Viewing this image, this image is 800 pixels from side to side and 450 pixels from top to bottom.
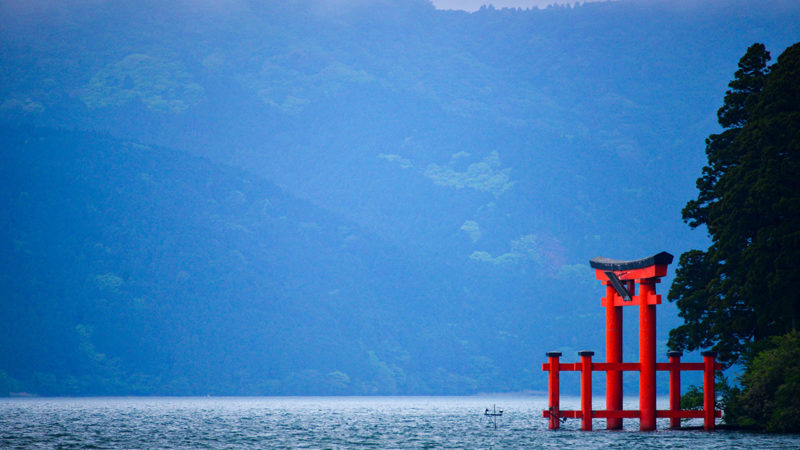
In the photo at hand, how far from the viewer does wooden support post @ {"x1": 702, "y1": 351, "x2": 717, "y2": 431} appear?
1486 inches

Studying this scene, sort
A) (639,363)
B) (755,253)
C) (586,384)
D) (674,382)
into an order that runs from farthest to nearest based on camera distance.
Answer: (755,253) < (674,382) < (586,384) < (639,363)

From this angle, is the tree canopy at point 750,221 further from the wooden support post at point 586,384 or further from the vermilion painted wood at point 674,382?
the wooden support post at point 586,384

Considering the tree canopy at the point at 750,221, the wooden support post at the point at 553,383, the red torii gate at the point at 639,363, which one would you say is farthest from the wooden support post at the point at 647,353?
the tree canopy at the point at 750,221

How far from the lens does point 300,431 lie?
5459cm

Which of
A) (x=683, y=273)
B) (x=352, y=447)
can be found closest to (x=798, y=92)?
(x=683, y=273)

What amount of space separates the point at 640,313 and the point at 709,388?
4.20 m

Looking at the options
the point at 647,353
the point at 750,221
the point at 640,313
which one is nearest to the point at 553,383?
the point at 647,353

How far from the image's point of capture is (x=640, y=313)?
1490 inches

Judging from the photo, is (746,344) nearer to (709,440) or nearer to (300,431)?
(709,440)

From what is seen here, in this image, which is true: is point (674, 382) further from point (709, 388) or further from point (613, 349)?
point (613, 349)

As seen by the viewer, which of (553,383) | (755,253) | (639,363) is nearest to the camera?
(639,363)

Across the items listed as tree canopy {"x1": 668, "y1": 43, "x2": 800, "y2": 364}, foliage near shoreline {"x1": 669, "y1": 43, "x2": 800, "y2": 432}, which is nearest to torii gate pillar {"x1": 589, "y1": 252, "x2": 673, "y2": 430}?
foliage near shoreline {"x1": 669, "y1": 43, "x2": 800, "y2": 432}

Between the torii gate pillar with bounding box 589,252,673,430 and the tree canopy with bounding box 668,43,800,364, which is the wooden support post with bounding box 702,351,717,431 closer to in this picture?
the torii gate pillar with bounding box 589,252,673,430

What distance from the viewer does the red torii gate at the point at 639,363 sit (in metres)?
37.0
